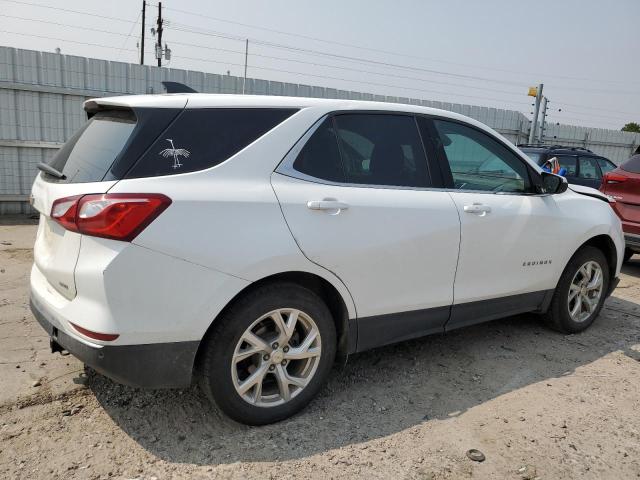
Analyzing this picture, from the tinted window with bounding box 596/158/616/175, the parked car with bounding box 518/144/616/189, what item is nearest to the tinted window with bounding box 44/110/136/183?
the parked car with bounding box 518/144/616/189

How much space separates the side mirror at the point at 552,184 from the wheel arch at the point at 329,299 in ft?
6.65

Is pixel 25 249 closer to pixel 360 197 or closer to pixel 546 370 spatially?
pixel 360 197

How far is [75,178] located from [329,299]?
1.46m

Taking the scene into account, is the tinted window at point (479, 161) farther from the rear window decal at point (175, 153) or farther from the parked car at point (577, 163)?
the parked car at point (577, 163)

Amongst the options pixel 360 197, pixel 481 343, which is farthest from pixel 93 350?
→ pixel 481 343

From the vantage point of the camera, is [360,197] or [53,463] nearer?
[53,463]

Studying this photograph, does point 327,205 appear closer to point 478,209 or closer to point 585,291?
point 478,209

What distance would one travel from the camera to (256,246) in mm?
2568

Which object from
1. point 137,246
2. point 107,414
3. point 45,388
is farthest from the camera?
point 45,388

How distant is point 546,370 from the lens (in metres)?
3.77

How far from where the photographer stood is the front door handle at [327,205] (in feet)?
9.13

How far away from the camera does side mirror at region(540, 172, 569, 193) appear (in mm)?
4061

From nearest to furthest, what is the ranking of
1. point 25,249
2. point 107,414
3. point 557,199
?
point 107,414 < point 557,199 < point 25,249

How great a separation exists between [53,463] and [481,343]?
3069 mm
